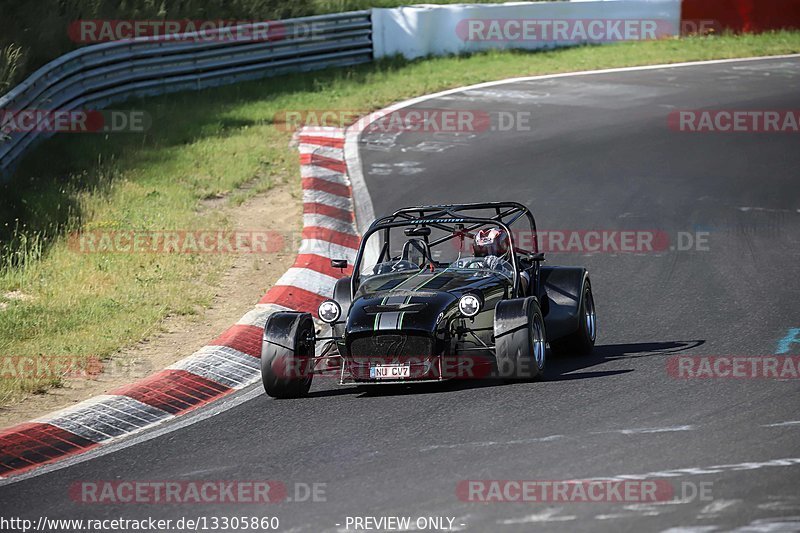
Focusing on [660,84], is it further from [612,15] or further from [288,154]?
[288,154]

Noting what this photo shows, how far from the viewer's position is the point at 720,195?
46.1 feet

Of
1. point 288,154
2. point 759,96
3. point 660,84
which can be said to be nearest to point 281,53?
point 288,154

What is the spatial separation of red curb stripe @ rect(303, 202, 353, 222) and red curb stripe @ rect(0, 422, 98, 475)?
19.8 ft

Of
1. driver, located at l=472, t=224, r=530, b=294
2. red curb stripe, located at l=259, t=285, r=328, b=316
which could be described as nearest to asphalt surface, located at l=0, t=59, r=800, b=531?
driver, located at l=472, t=224, r=530, b=294

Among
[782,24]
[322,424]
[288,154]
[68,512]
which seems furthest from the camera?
[782,24]

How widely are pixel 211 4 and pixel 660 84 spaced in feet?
28.7

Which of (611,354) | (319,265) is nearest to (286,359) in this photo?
(611,354)

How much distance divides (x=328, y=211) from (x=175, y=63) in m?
6.78

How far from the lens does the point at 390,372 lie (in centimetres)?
778

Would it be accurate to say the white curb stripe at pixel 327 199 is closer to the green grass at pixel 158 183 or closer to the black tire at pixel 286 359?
the green grass at pixel 158 183

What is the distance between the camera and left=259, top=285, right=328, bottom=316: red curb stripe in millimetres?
10297

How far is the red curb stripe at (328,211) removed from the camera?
1309 cm

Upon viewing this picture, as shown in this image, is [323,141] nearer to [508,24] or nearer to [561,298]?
[508,24]

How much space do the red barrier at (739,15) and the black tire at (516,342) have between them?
17633mm
